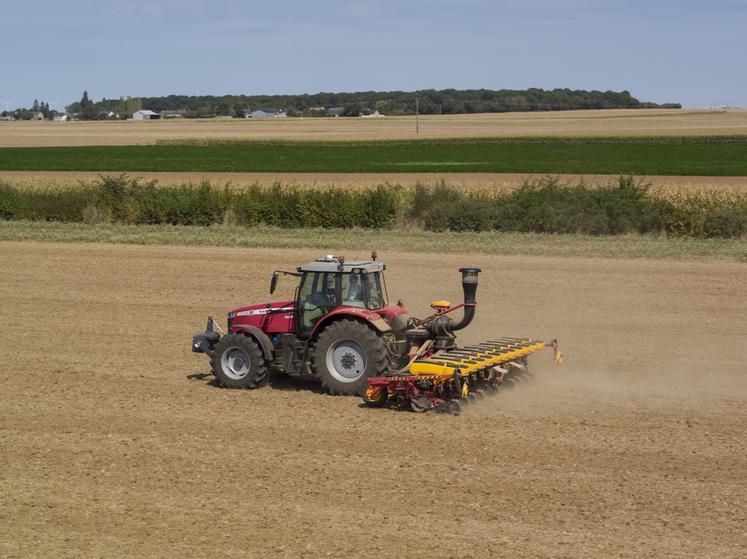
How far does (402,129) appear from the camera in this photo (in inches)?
4737

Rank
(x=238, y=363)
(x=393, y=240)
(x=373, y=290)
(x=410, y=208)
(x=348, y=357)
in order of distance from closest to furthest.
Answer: (x=348, y=357)
(x=373, y=290)
(x=238, y=363)
(x=393, y=240)
(x=410, y=208)

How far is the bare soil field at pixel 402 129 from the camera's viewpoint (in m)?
105

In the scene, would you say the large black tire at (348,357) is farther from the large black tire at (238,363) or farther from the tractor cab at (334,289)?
the large black tire at (238,363)

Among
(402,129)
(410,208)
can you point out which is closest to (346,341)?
(410,208)

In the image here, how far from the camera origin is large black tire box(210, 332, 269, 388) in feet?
43.9

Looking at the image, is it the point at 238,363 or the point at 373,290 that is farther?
the point at 238,363

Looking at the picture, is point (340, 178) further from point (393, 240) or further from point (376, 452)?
point (376, 452)

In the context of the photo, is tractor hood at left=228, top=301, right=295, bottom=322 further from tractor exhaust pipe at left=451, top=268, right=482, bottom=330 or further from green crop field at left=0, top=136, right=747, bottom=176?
green crop field at left=0, top=136, right=747, bottom=176

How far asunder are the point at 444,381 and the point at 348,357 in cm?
132

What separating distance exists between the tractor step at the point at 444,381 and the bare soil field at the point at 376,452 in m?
0.23

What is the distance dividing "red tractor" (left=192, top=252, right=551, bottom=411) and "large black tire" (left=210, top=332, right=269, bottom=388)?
0.04ft

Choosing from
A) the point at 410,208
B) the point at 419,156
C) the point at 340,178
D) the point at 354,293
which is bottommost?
the point at 354,293

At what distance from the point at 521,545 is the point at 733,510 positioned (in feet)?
6.70

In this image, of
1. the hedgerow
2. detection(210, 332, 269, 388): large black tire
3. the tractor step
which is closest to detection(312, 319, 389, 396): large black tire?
the tractor step
